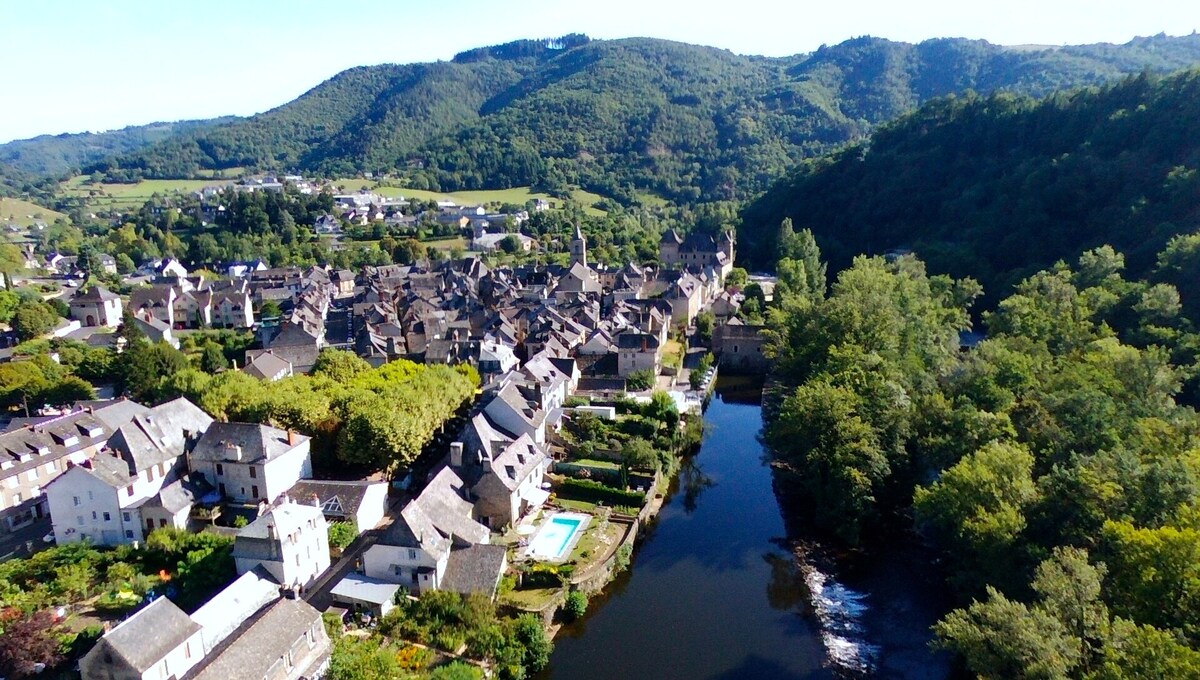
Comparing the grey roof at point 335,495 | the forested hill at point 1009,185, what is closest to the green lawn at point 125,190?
the forested hill at point 1009,185

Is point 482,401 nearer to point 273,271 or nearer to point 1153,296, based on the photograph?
point 1153,296

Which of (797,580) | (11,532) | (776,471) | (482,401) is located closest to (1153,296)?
(776,471)

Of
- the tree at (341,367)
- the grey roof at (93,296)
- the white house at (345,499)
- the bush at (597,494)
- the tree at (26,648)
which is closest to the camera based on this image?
the tree at (26,648)

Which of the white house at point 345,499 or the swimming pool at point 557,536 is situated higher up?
the white house at point 345,499

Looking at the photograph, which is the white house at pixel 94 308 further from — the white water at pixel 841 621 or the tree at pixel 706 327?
the white water at pixel 841 621

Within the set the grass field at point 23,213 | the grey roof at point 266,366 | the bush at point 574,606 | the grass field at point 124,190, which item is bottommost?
the bush at point 574,606

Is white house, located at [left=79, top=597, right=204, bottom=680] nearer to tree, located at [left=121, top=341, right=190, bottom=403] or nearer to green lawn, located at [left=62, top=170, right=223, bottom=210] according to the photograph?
tree, located at [left=121, top=341, right=190, bottom=403]

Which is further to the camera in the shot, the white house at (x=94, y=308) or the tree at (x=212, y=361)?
the white house at (x=94, y=308)
